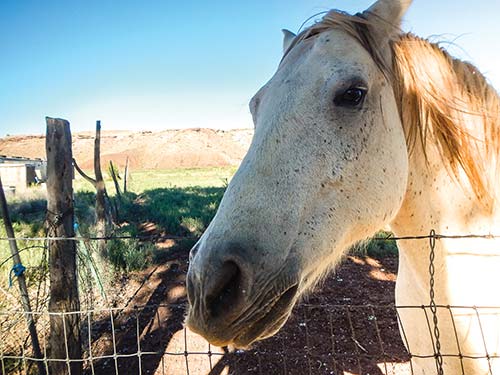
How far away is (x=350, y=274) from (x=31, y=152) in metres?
85.1

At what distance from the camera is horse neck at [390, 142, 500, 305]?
1456mm

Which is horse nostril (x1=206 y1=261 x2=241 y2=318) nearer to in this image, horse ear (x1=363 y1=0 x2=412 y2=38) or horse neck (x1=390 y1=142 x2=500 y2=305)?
horse neck (x1=390 y1=142 x2=500 y2=305)

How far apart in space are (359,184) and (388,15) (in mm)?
760

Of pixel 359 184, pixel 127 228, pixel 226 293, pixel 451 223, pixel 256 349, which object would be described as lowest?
pixel 256 349

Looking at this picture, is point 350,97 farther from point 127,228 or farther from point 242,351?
point 127,228

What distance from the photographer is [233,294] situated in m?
1.04

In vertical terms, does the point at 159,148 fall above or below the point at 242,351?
above

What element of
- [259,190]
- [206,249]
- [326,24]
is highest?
[326,24]

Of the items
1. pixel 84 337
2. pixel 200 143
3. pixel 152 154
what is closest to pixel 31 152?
pixel 152 154

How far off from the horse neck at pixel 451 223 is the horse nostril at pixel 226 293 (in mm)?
918

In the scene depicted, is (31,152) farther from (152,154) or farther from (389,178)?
(389,178)

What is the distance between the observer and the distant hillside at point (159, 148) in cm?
6850

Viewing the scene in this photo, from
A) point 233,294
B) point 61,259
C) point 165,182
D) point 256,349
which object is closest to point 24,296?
point 61,259

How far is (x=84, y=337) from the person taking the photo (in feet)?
12.8
